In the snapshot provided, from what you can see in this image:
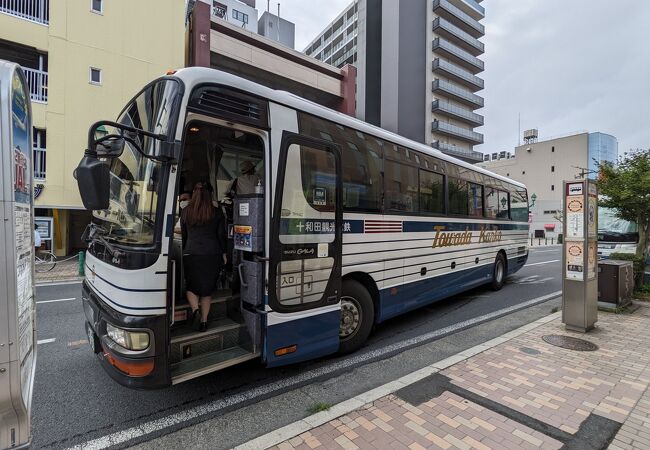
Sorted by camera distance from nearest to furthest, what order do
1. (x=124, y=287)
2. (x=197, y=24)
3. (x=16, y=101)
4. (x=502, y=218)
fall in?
(x=16, y=101), (x=124, y=287), (x=502, y=218), (x=197, y=24)

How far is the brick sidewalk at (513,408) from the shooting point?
9.24ft

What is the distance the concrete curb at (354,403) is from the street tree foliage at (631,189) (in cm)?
498

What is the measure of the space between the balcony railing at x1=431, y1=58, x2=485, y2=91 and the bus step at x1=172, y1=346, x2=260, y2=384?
5129 cm

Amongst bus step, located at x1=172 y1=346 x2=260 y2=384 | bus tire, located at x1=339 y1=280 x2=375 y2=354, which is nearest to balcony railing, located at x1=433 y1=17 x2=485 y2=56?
bus tire, located at x1=339 y1=280 x2=375 y2=354

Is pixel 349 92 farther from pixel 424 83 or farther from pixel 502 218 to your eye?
pixel 424 83

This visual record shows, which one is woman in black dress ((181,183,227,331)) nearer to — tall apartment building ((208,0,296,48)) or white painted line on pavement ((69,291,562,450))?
white painted line on pavement ((69,291,562,450))

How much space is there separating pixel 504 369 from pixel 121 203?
465 cm

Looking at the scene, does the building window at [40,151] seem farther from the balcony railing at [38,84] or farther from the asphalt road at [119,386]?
the asphalt road at [119,386]

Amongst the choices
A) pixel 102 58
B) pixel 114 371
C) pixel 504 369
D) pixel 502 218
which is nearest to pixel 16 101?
pixel 114 371

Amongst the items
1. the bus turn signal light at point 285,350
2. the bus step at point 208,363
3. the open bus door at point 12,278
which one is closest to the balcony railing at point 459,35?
the bus turn signal light at point 285,350

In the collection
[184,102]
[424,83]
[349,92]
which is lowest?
[184,102]

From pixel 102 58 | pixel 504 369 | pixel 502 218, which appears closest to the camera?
pixel 504 369

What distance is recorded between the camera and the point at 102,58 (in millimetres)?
15344

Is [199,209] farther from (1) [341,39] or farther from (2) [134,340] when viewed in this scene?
(1) [341,39]
